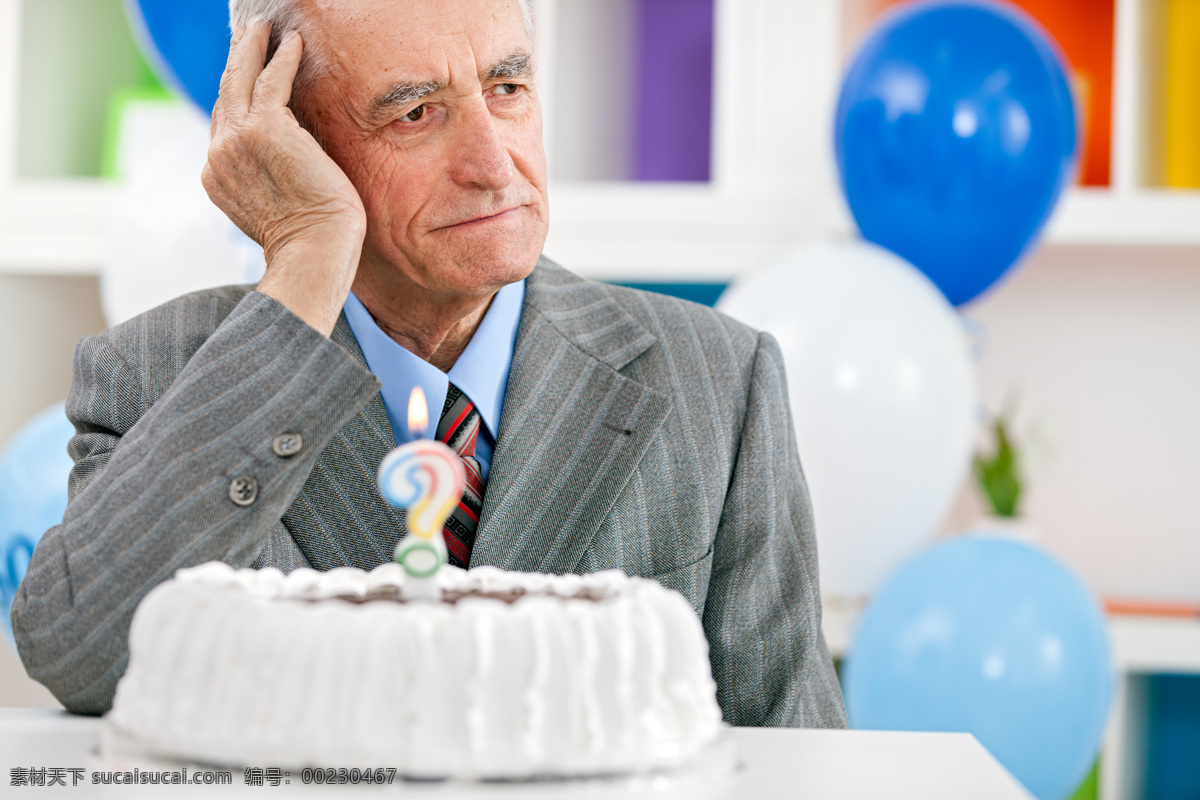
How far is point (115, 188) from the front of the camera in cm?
288

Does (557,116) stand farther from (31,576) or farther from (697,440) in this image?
(31,576)

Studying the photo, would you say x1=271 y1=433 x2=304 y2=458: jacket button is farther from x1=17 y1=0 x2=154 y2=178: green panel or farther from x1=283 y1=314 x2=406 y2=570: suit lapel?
x1=17 y1=0 x2=154 y2=178: green panel

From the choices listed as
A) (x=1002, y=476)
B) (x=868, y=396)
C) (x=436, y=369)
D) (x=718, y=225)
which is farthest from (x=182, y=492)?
(x=1002, y=476)

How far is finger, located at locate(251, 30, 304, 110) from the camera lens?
1.13 metres

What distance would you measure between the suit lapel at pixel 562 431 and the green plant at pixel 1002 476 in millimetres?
1596

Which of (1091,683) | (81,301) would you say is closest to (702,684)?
(1091,683)

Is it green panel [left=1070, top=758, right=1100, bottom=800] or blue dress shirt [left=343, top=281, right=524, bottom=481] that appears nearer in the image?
blue dress shirt [left=343, top=281, right=524, bottom=481]

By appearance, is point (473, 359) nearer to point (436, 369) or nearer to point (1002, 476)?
point (436, 369)

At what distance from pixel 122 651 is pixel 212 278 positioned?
1571mm

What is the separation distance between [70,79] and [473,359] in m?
2.28

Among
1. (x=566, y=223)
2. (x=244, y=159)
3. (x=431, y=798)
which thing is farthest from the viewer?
(x=566, y=223)

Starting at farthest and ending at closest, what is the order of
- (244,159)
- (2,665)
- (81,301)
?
(81,301) < (2,665) < (244,159)

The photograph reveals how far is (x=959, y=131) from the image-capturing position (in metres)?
2.14


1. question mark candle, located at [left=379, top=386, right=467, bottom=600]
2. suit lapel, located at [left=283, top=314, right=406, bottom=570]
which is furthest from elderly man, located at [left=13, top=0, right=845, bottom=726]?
question mark candle, located at [left=379, top=386, right=467, bottom=600]
